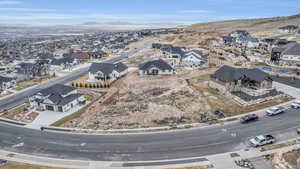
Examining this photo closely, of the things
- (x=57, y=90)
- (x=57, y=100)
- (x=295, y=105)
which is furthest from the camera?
(x=57, y=90)

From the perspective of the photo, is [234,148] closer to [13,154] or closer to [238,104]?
[238,104]

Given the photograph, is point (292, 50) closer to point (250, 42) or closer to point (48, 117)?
point (250, 42)

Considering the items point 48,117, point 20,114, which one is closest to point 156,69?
point 48,117

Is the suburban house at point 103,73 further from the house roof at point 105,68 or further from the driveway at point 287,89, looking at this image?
the driveway at point 287,89

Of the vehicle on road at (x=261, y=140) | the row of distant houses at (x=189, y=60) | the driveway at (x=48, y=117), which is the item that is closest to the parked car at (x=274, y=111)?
the vehicle on road at (x=261, y=140)

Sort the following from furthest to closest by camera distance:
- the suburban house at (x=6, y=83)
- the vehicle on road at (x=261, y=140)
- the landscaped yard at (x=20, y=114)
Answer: the suburban house at (x=6, y=83) → the landscaped yard at (x=20, y=114) → the vehicle on road at (x=261, y=140)

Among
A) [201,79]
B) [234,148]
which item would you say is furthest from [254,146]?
[201,79]

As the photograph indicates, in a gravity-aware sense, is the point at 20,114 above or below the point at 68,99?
below
